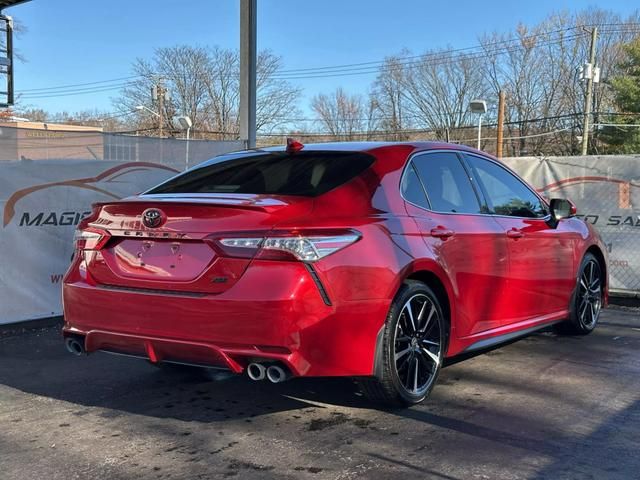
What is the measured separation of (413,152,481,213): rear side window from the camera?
178 inches

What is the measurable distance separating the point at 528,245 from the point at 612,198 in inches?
149

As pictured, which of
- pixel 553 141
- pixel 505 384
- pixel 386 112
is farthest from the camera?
pixel 386 112

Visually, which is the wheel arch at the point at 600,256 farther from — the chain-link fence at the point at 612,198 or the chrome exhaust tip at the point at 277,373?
the chrome exhaust tip at the point at 277,373

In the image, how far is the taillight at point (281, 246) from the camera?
3.46 m

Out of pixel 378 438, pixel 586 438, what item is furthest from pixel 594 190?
pixel 378 438

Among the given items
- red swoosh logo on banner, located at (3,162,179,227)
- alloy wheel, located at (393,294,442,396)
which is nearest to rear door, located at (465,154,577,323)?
alloy wheel, located at (393,294,442,396)

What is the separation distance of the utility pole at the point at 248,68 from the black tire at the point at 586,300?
4.38m

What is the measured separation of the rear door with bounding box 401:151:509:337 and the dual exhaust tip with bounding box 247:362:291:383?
130 cm

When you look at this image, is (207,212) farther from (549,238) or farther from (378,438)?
(549,238)

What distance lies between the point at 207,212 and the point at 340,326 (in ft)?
3.12

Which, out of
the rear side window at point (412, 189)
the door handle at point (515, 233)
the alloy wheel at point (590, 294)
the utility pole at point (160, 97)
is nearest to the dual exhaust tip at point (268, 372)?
the rear side window at point (412, 189)

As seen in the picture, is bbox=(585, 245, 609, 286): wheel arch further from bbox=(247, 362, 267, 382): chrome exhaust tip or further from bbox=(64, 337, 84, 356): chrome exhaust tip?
bbox=(64, 337, 84, 356): chrome exhaust tip

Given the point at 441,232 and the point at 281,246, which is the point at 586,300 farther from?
the point at 281,246

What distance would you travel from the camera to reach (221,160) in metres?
4.81
